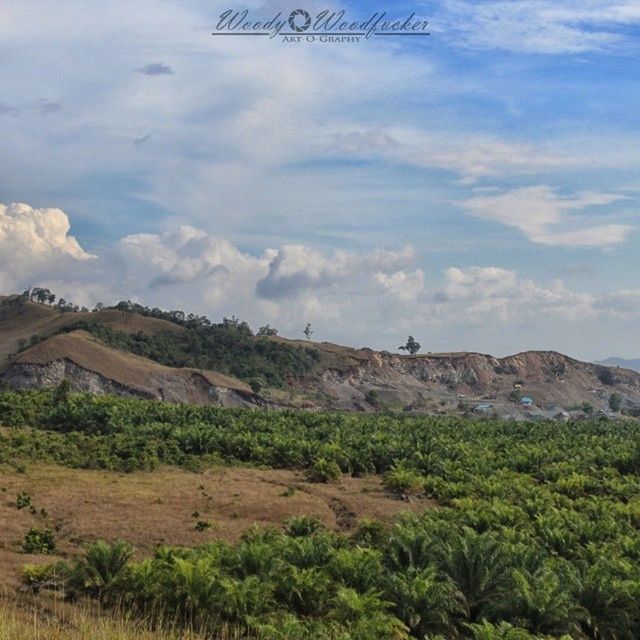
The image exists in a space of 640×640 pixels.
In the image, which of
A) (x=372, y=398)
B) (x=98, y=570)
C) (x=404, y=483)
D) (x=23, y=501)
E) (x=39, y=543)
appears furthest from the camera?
(x=372, y=398)

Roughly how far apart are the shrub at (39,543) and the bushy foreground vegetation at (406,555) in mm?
2700

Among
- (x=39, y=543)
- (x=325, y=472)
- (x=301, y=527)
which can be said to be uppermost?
(x=325, y=472)

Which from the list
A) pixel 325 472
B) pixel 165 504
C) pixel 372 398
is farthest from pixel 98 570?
pixel 372 398

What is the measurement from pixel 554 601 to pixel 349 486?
18839 millimetres

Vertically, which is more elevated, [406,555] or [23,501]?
[406,555]

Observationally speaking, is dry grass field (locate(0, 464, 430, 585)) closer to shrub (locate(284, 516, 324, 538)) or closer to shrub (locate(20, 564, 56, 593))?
shrub (locate(20, 564, 56, 593))

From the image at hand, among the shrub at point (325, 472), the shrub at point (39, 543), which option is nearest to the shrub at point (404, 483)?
the shrub at point (325, 472)

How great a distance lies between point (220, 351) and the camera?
11838 cm

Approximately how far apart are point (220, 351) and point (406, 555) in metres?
101

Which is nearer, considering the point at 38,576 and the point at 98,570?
the point at 38,576

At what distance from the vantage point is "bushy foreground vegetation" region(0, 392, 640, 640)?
1494cm

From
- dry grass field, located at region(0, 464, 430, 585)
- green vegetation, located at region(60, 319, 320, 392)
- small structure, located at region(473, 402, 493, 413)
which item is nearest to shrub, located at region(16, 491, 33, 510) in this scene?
dry grass field, located at region(0, 464, 430, 585)

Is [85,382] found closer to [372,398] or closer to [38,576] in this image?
[372,398]

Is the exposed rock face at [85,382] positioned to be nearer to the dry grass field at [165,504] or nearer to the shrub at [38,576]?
the dry grass field at [165,504]
